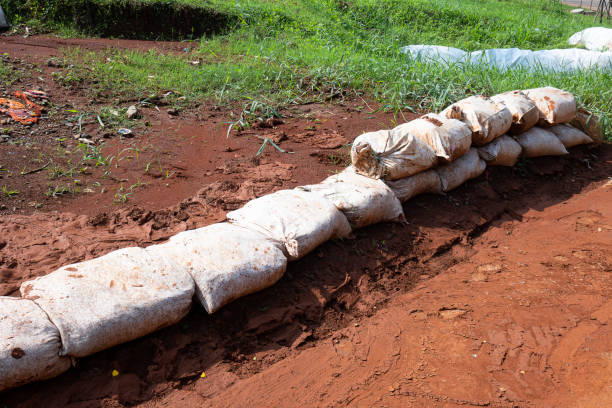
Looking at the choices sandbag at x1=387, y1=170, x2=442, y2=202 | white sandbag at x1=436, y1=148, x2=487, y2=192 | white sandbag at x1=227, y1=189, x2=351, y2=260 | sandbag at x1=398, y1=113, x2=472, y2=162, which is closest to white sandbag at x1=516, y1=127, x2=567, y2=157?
white sandbag at x1=436, y1=148, x2=487, y2=192

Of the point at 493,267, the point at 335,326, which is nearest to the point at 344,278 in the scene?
the point at 335,326

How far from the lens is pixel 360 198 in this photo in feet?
10.4

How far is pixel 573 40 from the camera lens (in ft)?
26.4

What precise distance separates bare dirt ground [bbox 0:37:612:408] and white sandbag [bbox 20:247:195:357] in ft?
0.55

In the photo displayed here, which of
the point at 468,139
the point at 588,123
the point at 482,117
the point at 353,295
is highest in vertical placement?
the point at 482,117

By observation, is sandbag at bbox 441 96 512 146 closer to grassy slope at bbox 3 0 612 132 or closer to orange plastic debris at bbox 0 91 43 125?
grassy slope at bbox 3 0 612 132

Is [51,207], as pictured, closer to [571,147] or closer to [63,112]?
[63,112]

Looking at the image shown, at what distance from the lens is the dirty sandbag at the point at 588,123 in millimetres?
4754

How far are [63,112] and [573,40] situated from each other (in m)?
7.68

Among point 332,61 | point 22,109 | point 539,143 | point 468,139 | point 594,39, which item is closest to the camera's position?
point 468,139

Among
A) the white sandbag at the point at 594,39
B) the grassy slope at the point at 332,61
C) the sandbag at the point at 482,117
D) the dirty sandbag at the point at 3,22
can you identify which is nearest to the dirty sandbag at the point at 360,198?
the sandbag at the point at 482,117

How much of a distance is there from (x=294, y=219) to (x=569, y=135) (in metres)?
3.14

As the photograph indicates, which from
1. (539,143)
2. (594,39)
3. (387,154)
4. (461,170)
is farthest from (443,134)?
(594,39)

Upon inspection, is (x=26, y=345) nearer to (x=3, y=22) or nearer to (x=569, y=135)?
(x=569, y=135)
